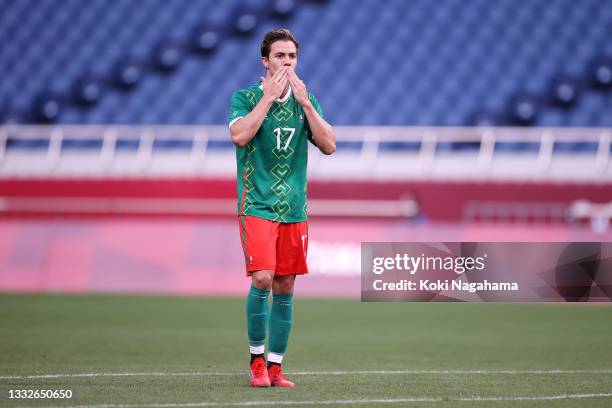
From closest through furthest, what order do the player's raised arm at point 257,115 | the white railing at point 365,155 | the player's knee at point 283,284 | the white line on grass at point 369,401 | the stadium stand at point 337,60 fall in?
the white line on grass at point 369,401 < the player's raised arm at point 257,115 < the player's knee at point 283,284 < the white railing at point 365,155 < the stadium stand at point 337,60

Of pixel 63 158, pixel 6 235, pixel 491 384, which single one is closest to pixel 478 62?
pixel 63 158

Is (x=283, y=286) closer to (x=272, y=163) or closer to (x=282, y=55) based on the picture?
(x=272, y=163)

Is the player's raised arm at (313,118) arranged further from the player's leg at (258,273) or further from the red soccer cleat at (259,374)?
the red soccer cleat at (259,374)

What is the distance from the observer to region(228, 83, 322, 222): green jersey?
6.54m

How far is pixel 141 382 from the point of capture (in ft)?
21.9

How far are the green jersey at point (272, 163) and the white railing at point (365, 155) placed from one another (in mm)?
12613

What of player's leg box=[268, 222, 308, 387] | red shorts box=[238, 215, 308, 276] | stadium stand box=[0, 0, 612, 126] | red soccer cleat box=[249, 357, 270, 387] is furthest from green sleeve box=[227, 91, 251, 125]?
stadium stand box=[0, 0, 612, 126]

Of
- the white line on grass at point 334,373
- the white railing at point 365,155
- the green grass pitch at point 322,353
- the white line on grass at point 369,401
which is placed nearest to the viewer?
the white line on grass at point 369,401

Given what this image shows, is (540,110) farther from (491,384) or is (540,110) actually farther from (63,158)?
(491,384)

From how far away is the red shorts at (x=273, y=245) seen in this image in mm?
6445

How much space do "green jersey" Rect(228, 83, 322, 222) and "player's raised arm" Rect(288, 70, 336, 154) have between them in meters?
0.15

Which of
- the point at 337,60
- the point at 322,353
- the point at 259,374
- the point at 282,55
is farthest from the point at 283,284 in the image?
the point at 337,60

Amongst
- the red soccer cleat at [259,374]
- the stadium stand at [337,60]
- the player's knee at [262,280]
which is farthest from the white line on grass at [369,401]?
the stadium stand at [337,60]

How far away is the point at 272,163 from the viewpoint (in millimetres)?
6570
